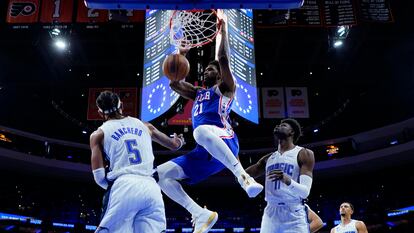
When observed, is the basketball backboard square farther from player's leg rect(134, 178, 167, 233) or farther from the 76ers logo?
the 76ers logo

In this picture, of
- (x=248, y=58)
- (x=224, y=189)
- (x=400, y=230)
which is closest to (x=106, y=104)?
(x=248, y=58)

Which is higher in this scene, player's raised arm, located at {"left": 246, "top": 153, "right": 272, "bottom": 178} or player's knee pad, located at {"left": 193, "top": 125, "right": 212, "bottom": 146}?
player's knee pad, located at {"left": 193, "top": 125, "right": 212, "bottom": 146}

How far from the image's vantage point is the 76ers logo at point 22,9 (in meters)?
9.43

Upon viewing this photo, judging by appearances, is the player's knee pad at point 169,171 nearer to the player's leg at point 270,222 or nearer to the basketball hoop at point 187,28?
the player's leg at point 270,222

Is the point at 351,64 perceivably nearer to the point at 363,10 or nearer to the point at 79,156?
the point at 363,10

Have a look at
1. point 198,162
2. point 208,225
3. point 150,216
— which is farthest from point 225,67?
point 150,216

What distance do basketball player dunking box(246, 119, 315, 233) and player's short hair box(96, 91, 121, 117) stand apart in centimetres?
168

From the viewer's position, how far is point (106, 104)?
410cm

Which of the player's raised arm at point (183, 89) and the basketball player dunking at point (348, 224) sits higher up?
the player's raised arm at point (183, 89)

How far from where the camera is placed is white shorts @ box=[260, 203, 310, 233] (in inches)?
182

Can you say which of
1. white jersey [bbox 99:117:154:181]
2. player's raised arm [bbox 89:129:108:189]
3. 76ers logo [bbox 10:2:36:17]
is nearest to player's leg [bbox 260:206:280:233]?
white jersey [bbox 99:117:154:181]

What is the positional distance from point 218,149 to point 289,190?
0.89 metres

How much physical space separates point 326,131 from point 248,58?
12.9 m

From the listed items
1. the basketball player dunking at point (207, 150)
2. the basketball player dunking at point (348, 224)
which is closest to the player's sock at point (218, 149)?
the basketball player dunking at point (207, 150)
